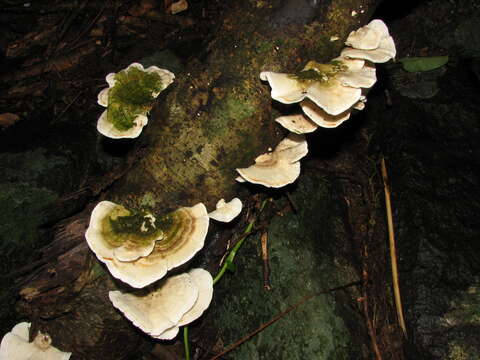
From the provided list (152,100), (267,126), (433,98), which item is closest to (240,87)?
(267,126)

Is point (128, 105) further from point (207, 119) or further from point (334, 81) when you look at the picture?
point (334, 81)

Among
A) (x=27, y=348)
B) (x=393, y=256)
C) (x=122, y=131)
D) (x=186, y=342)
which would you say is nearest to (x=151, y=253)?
(x=122, y=131)

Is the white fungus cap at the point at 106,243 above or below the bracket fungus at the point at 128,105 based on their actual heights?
below

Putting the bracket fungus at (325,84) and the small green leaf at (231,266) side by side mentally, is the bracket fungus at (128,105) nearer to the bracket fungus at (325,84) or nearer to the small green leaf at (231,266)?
the bracket fungus at (325,84)

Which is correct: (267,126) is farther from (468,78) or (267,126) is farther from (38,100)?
(38,100)

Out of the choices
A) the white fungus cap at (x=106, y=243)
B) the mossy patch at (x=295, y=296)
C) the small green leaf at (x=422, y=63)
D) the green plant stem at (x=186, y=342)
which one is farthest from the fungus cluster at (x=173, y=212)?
the small green leaf at (x=422, y=63)

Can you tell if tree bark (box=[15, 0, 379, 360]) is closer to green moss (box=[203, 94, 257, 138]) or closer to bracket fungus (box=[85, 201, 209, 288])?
green moss (box=[203, 94, 257, 138])

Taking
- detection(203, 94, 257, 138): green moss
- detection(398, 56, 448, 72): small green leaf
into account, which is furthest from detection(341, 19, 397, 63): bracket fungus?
detection(398, 56, 448, 72): small green leaf

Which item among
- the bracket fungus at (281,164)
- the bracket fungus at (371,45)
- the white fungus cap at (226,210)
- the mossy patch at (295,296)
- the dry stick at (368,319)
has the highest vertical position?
the bracket fungus at (371,45)
